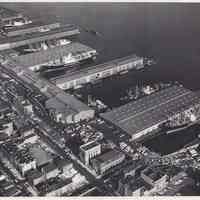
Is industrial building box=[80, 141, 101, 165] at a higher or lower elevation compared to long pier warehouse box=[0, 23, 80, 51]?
lower

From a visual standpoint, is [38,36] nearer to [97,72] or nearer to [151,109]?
[97,72]

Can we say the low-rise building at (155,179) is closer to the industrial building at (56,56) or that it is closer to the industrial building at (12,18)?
the industrial building at (56,56)

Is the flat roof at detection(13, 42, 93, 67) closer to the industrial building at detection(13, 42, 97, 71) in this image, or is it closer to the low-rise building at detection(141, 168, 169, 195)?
the industrial building at detection(13, 42, 97, 71)

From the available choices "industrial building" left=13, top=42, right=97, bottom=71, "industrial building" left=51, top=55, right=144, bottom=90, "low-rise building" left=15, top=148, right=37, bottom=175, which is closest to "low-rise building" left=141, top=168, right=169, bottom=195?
"low-rise building" left=15, top=148, right=37, bottom=175

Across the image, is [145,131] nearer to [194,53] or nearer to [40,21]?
[194,53]

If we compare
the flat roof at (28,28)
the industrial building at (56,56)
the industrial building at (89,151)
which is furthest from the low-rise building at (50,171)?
the flat roof at (28,28)
